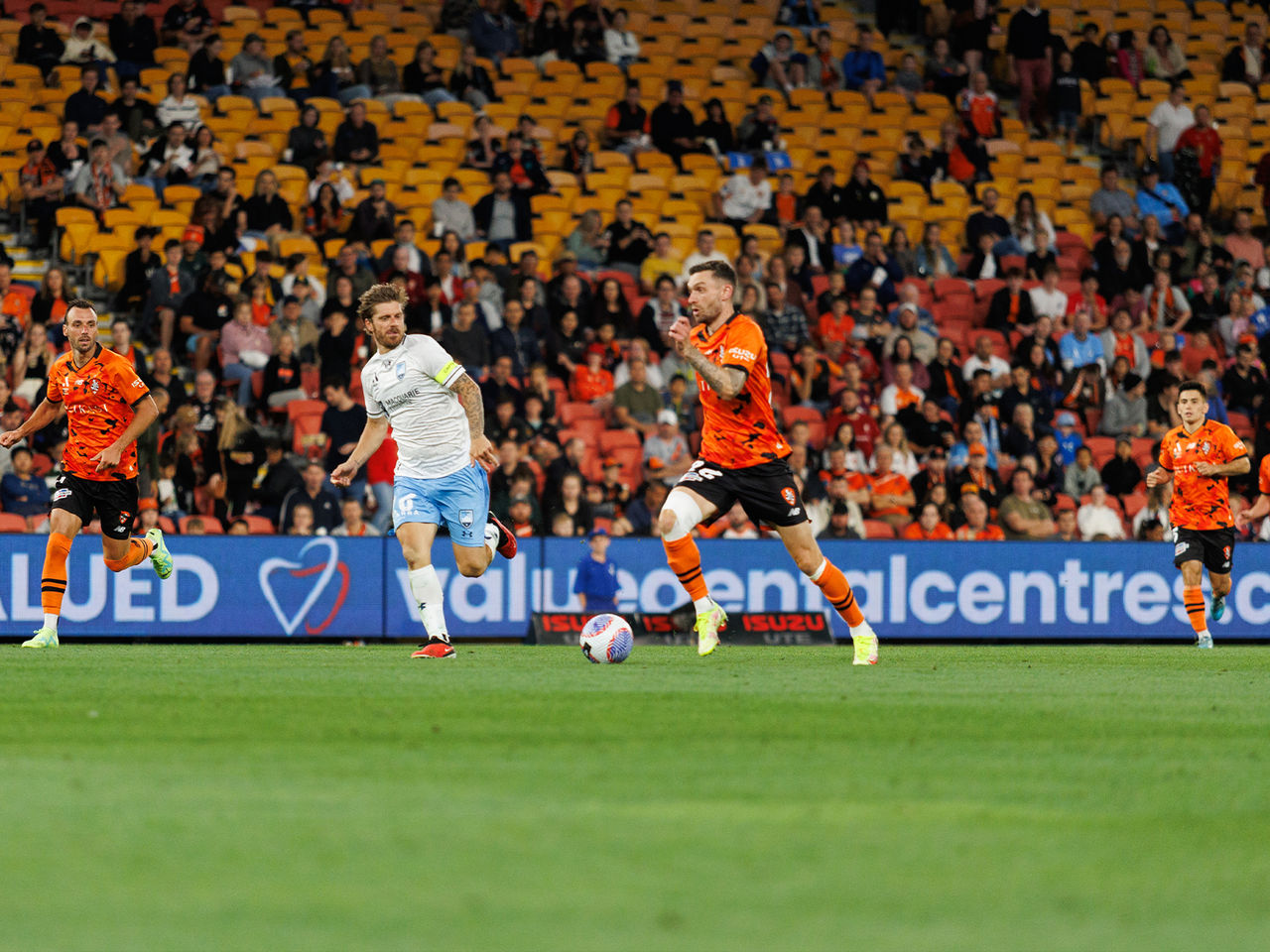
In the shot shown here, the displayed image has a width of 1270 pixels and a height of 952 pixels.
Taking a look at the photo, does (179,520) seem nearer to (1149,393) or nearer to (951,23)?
(1149,393)

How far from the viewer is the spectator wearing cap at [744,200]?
2510cm

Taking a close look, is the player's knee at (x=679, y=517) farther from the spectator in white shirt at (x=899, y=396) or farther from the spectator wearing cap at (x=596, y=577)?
the spectator in white shirt at (x=899, y=396)

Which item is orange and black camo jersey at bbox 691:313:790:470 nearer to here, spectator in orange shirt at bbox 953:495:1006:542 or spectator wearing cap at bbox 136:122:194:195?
spectator in orange shirt at bbox 953:495:1006:542

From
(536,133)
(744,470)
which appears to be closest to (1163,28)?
(536,133)

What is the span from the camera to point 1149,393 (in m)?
23.5

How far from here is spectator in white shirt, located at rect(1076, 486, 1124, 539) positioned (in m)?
21.1

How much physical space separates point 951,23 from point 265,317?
49.5 ft

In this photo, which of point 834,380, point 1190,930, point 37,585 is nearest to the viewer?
point 1190,930

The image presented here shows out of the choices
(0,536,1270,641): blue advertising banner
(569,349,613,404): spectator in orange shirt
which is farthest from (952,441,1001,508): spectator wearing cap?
(569,349,613,404): spectator in orange shirt

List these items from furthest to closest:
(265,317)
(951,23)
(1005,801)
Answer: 1. (951,23)
2. (265,317)
3. (1005,801)

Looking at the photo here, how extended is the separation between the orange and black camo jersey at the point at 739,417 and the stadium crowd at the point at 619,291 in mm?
7651

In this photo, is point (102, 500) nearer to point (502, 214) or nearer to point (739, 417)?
point (739, 417)

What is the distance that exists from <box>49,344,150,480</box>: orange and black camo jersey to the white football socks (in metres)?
2.73

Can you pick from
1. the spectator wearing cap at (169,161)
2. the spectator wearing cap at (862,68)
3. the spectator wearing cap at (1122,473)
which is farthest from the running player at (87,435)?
the spectator wearing cap at (862,68)
